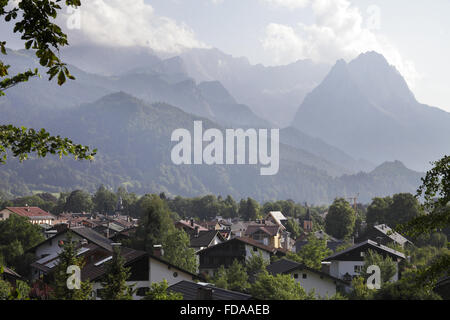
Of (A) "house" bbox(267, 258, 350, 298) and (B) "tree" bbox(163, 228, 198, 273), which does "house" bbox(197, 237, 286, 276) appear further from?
(A) "house" bbox(267, 258, 350, 298)

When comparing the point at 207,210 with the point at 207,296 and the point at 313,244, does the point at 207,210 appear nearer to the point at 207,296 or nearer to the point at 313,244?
the point at 313,244

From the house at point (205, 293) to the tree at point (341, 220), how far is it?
6891 cm

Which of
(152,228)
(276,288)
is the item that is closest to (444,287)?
(276,288)

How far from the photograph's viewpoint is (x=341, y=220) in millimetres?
95625

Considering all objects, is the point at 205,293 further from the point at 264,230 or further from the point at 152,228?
the point at 264,230

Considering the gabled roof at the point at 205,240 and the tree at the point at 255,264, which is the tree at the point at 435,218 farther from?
the gabled roof at the point at 205,240

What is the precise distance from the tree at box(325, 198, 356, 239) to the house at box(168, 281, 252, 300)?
226ft

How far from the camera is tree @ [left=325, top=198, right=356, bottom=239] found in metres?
95.0

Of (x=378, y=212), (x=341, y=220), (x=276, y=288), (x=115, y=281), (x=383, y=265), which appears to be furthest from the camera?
(x=341, y=220)

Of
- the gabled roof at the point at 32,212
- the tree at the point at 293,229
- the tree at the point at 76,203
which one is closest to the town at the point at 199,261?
the tree at the point at 293,229

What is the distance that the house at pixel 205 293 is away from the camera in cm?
2292

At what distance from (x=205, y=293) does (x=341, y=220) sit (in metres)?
75.9

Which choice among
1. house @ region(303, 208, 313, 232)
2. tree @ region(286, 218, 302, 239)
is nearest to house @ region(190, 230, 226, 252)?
tree @ region(286, 218, 302, 239)
